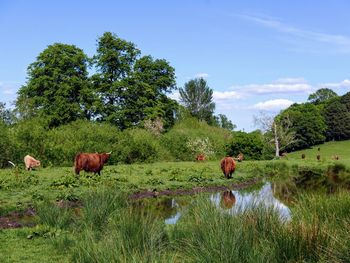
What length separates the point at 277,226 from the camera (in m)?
7.14

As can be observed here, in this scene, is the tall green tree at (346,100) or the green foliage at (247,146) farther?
the tall green tree at (346,100)

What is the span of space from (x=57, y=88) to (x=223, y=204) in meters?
46.4

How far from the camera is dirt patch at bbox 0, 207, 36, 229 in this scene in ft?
39.9

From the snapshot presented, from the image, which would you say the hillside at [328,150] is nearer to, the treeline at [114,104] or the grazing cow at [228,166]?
the treeline at [114,104]

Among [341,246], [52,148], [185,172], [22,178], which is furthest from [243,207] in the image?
[52,148]

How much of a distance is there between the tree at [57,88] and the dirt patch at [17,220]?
121 feet

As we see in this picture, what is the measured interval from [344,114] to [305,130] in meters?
11.2

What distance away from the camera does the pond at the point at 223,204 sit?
8.17 metres

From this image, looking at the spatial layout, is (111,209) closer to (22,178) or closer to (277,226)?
(277,226)

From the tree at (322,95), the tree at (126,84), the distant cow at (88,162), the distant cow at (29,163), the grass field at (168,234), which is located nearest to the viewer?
the grass field at (168,234)

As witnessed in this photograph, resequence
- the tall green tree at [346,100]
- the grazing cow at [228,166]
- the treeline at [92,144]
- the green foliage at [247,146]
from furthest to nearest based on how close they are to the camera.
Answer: the tall green tree at [346,100] → the green foliage at [247,146] → the treeline at [92,144] → the grazing cow at [228,166]

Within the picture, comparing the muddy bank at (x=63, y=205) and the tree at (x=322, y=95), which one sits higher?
the tree at (x=322, y=95)

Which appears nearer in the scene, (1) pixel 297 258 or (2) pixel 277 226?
(1) pixel 297 258

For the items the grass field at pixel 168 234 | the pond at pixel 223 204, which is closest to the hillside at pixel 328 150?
the pond at pixel 223 204
